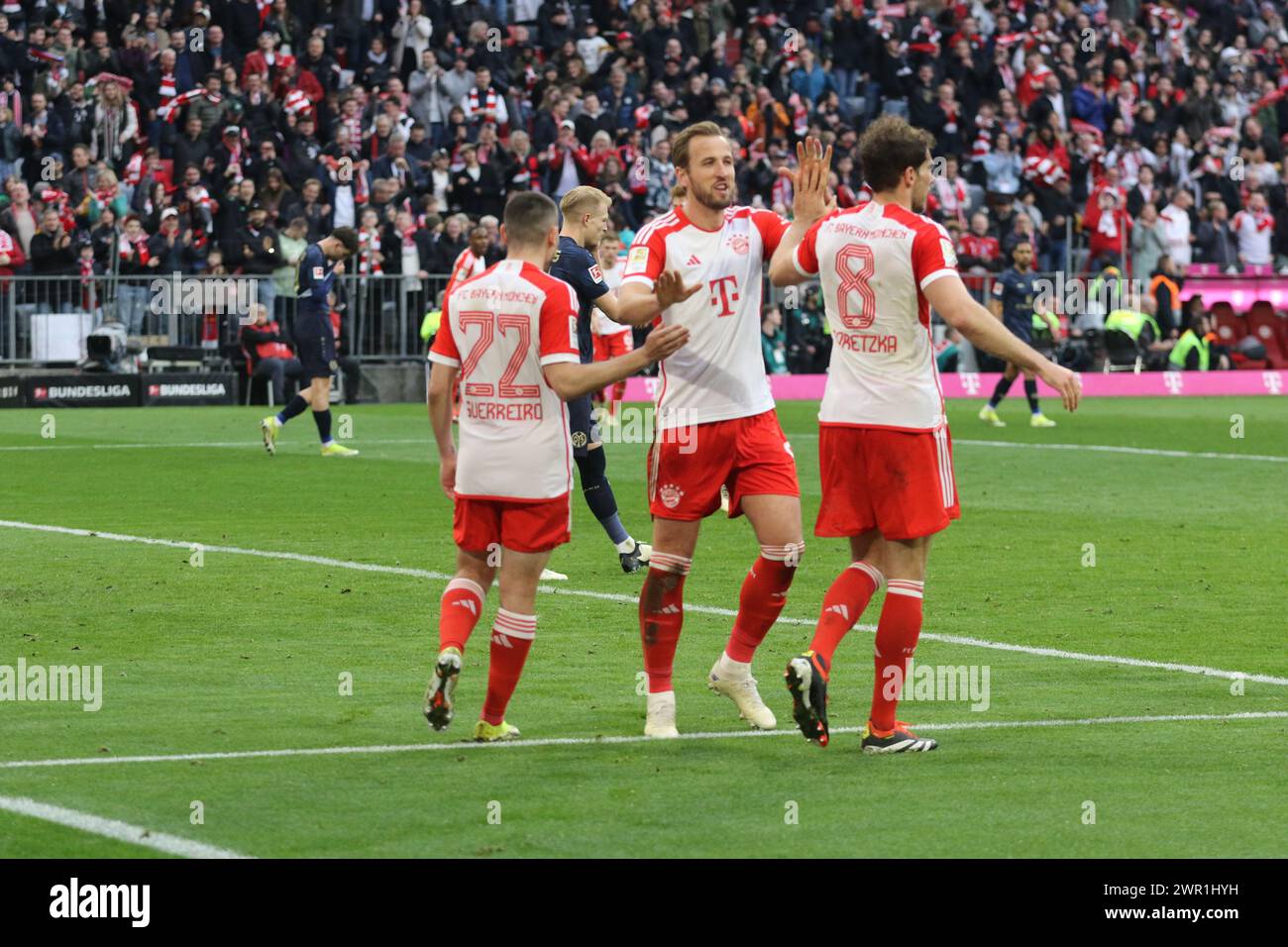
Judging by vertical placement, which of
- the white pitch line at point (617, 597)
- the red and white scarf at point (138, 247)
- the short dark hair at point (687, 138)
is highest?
the short dark hair at point (687, 138)

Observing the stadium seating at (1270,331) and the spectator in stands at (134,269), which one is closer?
the spectator in stands at (134,269)

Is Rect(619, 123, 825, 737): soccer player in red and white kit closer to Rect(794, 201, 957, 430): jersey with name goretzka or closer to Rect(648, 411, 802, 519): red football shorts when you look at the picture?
Rect(648, 411, 802, 519): red football shorts

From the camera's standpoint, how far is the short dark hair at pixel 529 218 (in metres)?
8.44

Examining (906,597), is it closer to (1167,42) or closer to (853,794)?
(853,794)

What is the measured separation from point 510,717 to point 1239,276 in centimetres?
3097

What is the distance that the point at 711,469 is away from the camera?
8.85 m

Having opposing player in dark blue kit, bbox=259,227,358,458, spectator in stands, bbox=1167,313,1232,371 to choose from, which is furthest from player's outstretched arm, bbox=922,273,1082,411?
spectator in stands, bbox=1167,313,1232,371

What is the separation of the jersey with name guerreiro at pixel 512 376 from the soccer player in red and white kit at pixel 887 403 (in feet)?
3.39

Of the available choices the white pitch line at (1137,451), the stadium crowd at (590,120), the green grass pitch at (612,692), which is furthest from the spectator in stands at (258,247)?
the green grass pitch at (612,692)

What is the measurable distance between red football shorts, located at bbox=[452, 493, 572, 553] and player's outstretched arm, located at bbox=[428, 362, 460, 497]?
0.12 m

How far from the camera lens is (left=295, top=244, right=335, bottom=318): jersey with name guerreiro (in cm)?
2261

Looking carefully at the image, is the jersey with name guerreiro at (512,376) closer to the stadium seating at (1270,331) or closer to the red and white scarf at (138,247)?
the red and white scarf at (138,247)

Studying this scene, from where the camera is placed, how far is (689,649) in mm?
10789
